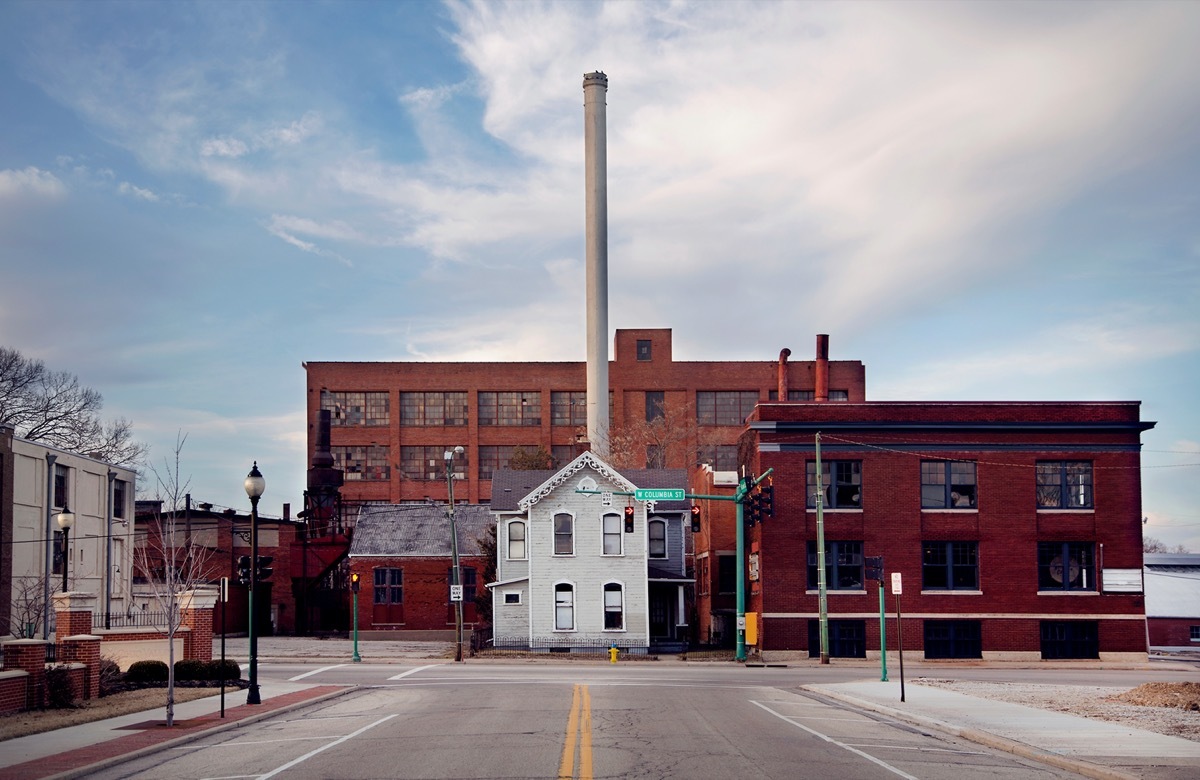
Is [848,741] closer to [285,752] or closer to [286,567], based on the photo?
[285,752]

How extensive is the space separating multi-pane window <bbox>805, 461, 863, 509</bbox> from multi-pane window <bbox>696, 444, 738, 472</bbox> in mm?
43684

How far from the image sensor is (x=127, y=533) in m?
61.9

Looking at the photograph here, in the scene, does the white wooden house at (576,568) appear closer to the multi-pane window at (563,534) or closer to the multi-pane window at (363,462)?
the multi-pane window at (563,534)

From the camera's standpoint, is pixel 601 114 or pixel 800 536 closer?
pixel 800 536

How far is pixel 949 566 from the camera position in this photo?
53438mm

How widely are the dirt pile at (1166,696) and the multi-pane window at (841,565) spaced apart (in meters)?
22.2

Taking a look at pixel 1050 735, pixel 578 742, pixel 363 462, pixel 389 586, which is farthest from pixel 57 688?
pixel 363 462

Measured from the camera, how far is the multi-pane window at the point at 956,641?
53.0 metres

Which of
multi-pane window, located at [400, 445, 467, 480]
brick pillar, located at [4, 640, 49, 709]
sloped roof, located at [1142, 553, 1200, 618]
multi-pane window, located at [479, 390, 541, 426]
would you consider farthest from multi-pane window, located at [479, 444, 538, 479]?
brick pillar, located at [4, 640, 49, 709]

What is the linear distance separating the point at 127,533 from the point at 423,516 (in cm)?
1736

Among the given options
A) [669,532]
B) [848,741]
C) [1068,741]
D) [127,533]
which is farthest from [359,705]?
[127,533]

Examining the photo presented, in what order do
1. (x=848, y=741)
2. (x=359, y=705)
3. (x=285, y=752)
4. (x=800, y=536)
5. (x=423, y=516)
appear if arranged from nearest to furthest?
(x=285, y=752), (x=848, y=741), (x=359, y=705), (x=800, y=536), (x=423, y=516)

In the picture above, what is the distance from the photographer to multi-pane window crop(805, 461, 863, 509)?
177 feet

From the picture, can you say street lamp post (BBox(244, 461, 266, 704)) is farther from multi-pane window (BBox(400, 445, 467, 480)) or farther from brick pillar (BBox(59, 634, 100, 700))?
multi-pane window (BBox(400, 445, 467, 480))
